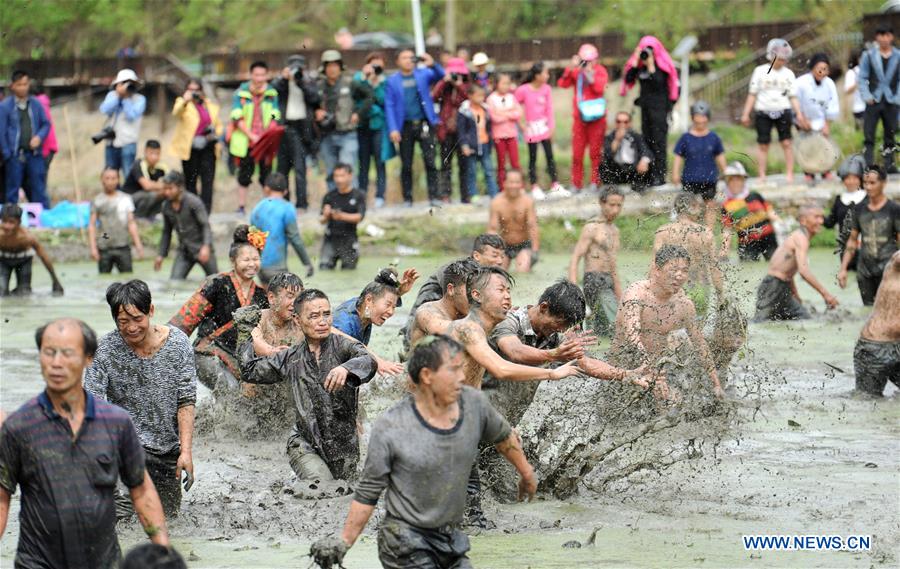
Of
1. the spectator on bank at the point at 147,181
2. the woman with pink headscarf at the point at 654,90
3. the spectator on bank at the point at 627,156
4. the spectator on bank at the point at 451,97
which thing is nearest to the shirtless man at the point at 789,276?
the spectator on bank at the point at 627,156

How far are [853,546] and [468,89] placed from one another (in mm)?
9828

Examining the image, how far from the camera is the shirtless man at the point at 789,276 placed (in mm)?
11648

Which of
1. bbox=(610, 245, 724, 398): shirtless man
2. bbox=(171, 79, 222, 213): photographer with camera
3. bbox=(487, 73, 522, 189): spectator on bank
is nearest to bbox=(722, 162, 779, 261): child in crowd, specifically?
bbox=(487, 73, 522, 189): spectator on bank

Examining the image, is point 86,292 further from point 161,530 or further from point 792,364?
point 161,530

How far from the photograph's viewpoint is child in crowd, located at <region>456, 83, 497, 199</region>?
1577cm

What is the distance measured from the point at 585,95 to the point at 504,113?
887mm

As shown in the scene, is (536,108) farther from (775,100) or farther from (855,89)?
A: (855,89)

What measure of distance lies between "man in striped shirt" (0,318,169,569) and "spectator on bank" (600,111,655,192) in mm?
11161

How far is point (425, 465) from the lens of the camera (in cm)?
500

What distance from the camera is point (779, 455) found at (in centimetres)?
850

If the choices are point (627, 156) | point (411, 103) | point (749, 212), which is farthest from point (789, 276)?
point (411, 103)

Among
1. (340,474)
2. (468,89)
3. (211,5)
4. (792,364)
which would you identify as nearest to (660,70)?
(468,89)

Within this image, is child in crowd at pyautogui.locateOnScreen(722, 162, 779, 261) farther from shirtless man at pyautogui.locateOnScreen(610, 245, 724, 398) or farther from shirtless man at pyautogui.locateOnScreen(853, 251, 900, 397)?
shirtless man at pyautogui.locateOnScreen(610, 245, 724, 398)

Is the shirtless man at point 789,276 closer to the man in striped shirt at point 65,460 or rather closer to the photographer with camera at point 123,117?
the photographer with camera at point 123,117
